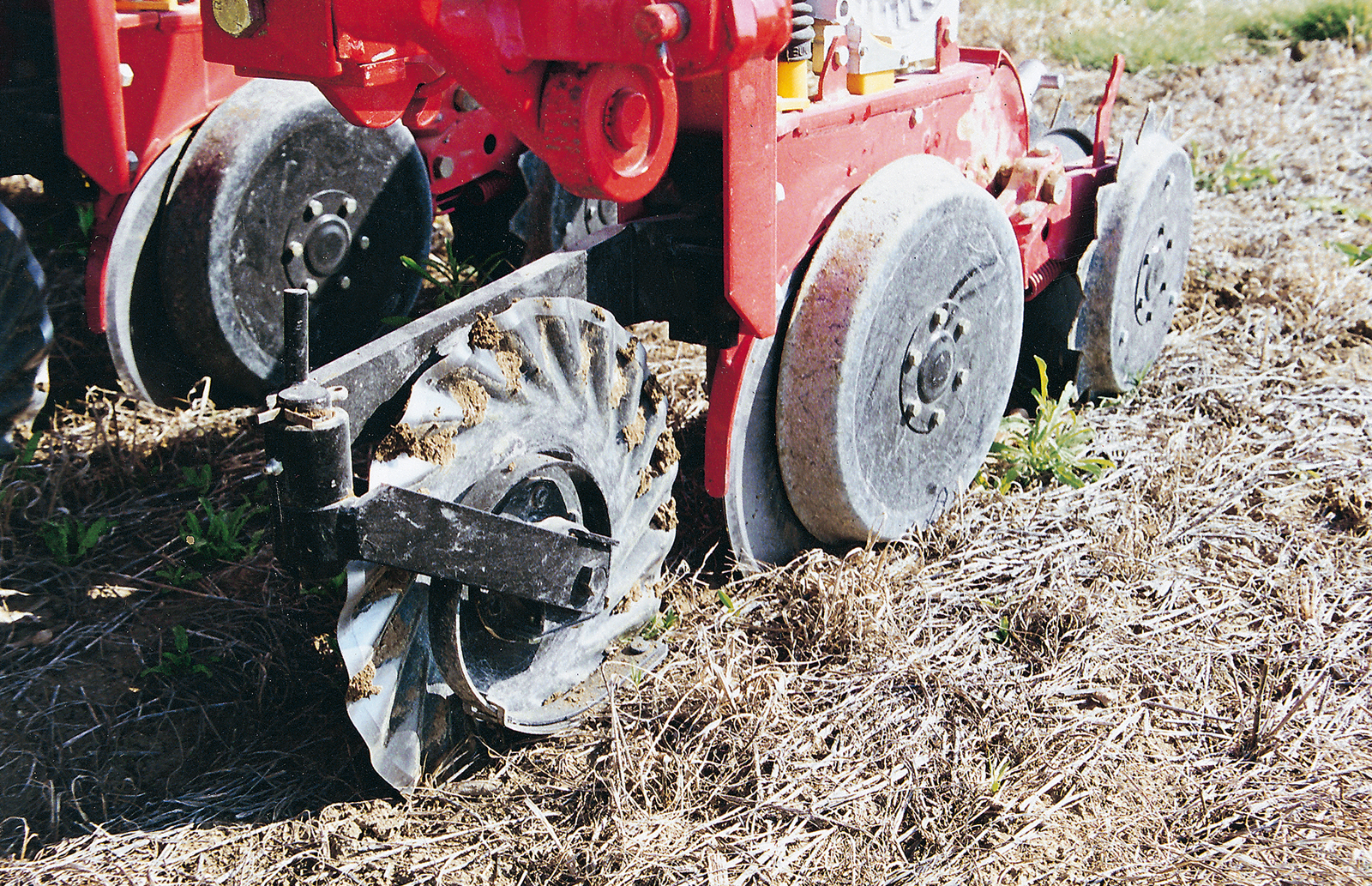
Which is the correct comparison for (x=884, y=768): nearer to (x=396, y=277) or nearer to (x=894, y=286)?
(x=894, y=286)

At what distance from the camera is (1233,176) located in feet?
16.1

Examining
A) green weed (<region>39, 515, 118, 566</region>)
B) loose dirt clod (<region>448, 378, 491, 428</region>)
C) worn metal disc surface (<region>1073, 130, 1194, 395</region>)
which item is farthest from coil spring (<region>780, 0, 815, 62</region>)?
green weed (<region>39, 515, 118, 566</region>)

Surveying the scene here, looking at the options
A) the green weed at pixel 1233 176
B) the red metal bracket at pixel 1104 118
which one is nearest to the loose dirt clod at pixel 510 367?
the red metal bracket at pixel 1104 118

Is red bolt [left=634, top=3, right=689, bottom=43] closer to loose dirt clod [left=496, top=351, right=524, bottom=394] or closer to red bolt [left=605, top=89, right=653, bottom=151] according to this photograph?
red bolt [left=605, top=89, right=653, bottom=151]

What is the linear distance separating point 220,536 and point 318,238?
0.79 m

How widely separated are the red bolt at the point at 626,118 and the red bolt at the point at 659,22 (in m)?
0.12

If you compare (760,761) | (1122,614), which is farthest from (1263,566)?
(760,761)

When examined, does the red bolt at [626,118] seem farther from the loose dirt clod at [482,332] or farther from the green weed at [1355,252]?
the green weed at [1355,252]

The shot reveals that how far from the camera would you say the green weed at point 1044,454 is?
297 centimetres

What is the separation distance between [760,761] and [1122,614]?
0.93 m

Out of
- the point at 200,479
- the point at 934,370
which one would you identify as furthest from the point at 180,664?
the point at 934,370

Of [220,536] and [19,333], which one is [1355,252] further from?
[19,333]

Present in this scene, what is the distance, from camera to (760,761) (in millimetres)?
2086

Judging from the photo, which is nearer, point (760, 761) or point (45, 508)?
point (760, 761)
